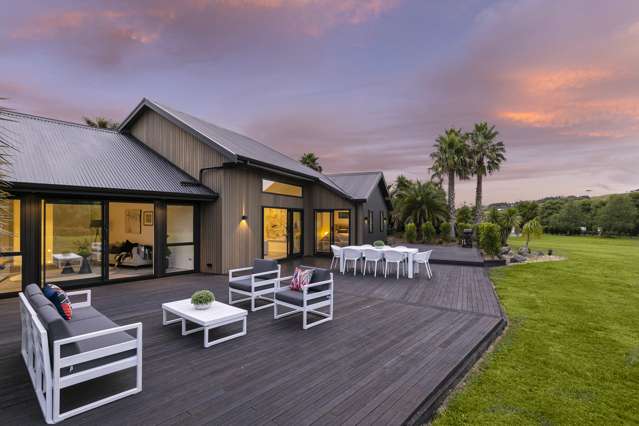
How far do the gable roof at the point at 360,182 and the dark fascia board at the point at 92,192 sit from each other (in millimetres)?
7441

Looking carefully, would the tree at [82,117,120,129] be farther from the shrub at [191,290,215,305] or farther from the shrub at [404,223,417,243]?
the shrub at [404,223,417,243]

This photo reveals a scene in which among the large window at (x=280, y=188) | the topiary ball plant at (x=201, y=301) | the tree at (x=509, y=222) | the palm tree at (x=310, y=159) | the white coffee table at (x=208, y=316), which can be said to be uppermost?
the palm tree at (x=310, y=159)

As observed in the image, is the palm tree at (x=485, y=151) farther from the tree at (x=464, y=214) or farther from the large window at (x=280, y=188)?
the large window at (x=280, y=188)

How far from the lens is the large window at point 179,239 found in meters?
8.84

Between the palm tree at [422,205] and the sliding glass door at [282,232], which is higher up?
the palm tree at [422,205]

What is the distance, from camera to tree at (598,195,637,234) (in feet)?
119

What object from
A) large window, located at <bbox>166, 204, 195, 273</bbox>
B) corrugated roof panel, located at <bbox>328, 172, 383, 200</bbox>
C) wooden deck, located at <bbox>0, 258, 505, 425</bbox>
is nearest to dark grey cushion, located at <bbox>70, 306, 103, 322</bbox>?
wooden deck, located at <bbox>0, 258, 505, 425</bbox>

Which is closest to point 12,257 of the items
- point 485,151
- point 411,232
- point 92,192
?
point 92,192

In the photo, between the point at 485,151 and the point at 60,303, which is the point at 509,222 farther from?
the point at 60,303

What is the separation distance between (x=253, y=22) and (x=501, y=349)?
1245 cm

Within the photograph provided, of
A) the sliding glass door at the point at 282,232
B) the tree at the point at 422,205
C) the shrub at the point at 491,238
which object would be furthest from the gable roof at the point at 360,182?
the shrub at the point at 491,238

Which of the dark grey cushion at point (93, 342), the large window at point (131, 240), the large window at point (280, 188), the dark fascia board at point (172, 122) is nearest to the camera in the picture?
the dark grey cushion at point (93, 342)

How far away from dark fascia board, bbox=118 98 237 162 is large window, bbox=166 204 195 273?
2135mm

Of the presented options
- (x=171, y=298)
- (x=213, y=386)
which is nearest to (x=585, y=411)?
(x=213, y=386)
